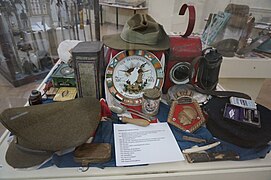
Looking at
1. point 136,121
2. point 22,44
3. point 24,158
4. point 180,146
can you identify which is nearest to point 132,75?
point 136,121

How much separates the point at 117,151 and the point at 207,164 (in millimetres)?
265

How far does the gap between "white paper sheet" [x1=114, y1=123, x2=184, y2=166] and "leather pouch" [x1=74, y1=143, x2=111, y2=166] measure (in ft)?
0.11

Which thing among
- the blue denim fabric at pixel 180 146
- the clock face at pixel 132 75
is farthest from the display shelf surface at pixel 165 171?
the clock face at pixel 132 75

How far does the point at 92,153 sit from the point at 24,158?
0.59 ft

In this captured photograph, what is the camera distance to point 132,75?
742mm

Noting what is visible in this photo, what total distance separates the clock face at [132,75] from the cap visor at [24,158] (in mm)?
322

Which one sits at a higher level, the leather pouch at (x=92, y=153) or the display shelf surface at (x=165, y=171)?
the leather pouch at (x=92, y=153)

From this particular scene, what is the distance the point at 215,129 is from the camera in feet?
2.04

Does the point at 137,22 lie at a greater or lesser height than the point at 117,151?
greater

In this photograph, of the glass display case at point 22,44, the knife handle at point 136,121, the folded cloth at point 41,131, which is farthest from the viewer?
the glass display case at point 22,44

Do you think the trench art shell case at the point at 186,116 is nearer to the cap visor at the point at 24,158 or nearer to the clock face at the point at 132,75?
the clock face at the point at 132,75

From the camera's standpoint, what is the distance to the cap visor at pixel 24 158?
499 millimetres

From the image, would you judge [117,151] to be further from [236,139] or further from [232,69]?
[232,69]

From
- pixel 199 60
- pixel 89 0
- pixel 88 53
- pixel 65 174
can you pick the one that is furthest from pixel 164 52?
pixel 89 0
